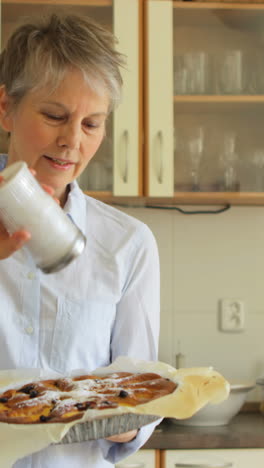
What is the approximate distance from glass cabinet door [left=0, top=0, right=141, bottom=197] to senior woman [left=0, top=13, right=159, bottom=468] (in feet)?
2.92

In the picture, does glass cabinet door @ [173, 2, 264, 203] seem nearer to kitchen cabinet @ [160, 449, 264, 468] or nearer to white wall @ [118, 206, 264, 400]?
white wall @ [118, 206, 264, 400]

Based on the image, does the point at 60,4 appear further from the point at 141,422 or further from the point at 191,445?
the point at 141,422

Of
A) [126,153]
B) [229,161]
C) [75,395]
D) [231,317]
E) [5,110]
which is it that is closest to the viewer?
[75,395]

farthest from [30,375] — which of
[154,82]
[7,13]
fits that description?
[7,13]

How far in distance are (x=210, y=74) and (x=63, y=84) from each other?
1.32 meters

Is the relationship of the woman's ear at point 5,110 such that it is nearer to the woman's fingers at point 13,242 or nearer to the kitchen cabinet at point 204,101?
the woman's fingers at point 13,242

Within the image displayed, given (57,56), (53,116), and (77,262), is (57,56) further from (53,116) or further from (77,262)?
(77,262)

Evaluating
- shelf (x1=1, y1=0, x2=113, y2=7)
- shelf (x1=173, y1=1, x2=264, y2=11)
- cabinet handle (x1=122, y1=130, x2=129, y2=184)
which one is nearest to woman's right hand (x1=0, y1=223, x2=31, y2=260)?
cabinet handle (x1=122, y1=130, x2=129, y2=184)

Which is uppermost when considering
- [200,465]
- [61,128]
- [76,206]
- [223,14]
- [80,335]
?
[223,14]

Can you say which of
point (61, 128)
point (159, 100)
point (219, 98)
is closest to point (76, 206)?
point (61, 128)

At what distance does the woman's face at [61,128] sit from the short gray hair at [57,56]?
18 millimetres

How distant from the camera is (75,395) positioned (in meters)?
1.05

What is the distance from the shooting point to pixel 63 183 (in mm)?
1197

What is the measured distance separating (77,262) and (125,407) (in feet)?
1.40
